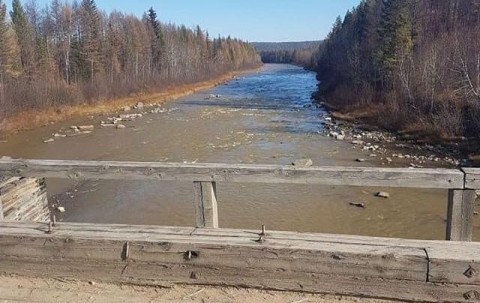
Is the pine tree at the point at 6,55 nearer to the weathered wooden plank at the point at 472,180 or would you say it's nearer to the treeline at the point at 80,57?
the treeline at the point at 80,57

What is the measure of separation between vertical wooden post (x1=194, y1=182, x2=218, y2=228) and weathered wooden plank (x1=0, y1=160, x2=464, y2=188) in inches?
3.2

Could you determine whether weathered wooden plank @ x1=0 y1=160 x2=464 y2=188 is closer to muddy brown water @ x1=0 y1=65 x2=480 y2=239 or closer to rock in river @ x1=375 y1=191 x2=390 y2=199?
muddy brown water @ x1=0 y1=65 x2=480 y2=239

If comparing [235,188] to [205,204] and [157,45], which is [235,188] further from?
[157,45]

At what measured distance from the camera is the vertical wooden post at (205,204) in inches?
166

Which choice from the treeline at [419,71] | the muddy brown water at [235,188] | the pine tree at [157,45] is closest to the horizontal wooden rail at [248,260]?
the muddy brown water at [235,188]

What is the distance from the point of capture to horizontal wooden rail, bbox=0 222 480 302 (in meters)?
3.50

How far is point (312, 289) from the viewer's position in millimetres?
3654

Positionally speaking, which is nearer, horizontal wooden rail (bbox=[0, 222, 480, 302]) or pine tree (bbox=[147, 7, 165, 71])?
horizontal wooden rail (bbox=[0, 222, 480, 302])

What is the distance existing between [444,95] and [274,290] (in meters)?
26.7

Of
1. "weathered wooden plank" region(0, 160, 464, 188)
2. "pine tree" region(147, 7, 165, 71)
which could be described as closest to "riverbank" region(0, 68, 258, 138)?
"pine tree" region(147, 7, 165, 71)

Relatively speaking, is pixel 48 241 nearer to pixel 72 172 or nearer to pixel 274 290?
pixel 72 172

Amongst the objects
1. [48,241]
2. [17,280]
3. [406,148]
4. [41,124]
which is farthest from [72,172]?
[41,124]

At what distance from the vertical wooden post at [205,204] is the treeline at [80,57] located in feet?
106

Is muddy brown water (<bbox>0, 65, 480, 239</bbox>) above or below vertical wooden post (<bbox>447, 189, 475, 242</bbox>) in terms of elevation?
below
